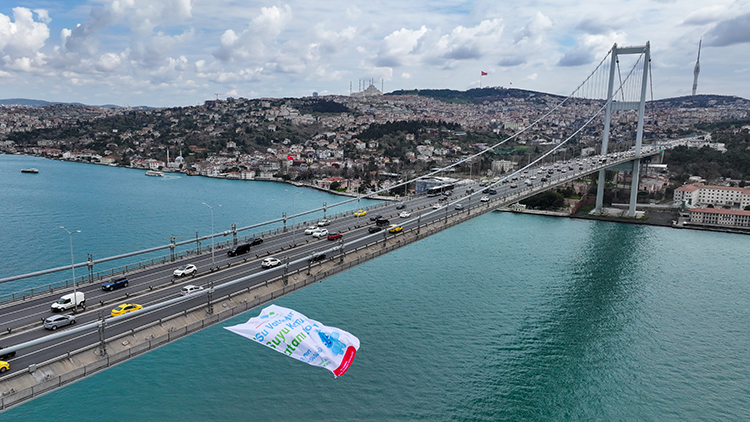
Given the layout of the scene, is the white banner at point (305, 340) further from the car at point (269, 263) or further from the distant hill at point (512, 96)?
the distant hill at point (512, 96)

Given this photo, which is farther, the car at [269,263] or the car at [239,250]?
the car at [239,250]

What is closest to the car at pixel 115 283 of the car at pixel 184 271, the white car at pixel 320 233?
the car at pixel 184 271

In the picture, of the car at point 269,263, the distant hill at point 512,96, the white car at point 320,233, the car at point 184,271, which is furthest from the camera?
the distant hill at point 512,96

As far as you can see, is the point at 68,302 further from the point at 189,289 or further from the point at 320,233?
the point at 320,233

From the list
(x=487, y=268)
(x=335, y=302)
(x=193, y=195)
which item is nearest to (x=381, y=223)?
(x=335, y=302)

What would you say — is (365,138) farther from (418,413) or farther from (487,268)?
(418,413)

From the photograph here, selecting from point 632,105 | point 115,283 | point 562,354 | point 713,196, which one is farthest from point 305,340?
point 713,196
